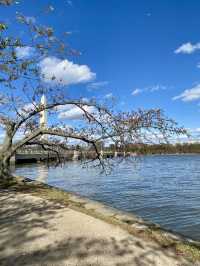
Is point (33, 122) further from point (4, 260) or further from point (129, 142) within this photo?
point (4, 260)

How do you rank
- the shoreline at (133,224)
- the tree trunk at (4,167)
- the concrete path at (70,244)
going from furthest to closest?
1. the tree trunk at (4,167)
2. the shoreline at (133,224)
3. the concrete path at (70,244)

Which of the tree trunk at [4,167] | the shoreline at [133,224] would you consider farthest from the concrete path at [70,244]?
the tree trunk at [4,167]

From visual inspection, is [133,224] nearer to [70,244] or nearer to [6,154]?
[70,244]

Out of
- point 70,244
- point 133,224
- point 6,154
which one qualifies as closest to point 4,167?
point 6,154

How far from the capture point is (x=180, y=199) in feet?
71.4

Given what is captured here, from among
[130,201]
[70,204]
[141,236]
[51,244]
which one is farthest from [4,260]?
[130,201]

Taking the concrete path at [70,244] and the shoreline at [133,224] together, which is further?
the shoreline at [133,224]

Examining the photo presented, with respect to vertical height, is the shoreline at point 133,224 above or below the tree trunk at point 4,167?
below

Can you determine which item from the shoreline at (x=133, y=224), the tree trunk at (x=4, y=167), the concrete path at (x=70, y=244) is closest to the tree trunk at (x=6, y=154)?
the tree trunk at (x=4, y=167)

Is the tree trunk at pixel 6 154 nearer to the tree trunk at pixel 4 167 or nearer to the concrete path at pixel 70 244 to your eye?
the tree trunk at pixel 4 167

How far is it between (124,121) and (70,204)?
16.3ft

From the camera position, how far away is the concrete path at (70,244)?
6602 mm

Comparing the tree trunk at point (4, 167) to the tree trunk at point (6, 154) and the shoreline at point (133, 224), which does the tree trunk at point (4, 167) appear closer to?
the tree trunk at point (6, 154)

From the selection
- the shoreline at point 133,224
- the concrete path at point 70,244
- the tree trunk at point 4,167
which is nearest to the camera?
the concrete path at point 70,244
